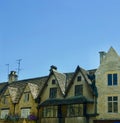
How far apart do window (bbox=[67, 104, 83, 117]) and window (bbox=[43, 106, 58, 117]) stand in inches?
86.1

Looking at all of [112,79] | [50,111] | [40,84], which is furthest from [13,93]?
[112,79]

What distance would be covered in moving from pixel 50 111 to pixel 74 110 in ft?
14.0

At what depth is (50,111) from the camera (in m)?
48.9

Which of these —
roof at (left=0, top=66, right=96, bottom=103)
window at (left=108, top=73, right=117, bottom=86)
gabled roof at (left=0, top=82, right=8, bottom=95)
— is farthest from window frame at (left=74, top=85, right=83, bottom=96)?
gabled roof at (left=0, top=82, right=8, bottom=95)

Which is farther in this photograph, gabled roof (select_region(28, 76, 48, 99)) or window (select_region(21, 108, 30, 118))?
gabled roof (select_region(28, 76, 48, 99))

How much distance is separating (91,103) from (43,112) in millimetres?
8448

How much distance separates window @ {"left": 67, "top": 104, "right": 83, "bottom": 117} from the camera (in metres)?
45.7

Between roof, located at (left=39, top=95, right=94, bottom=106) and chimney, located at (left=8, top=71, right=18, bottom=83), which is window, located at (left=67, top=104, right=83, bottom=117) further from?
chimney, located at (left=8, top=71, right=18, bottom=83)

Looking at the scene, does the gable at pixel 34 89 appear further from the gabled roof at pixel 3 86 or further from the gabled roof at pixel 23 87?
the gabled roof at pixel 3 86

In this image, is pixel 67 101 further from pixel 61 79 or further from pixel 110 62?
pixel 110 62

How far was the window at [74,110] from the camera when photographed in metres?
45.7

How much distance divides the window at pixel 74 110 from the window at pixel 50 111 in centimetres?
219

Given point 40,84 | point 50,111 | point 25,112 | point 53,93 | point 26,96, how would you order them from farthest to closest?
point 40,84 → point 26,96 → point 25,112 → point 53,93 → point 50,111

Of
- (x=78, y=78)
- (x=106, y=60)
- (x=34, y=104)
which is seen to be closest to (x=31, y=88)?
(x=34, y=104)
